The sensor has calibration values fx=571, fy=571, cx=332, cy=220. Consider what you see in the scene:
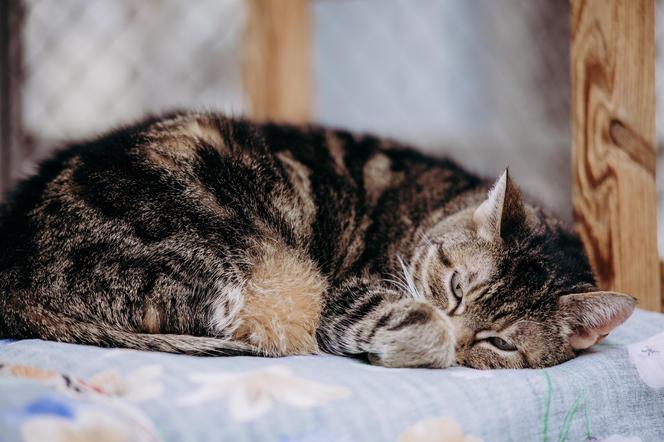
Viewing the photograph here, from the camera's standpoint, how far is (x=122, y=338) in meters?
1.07

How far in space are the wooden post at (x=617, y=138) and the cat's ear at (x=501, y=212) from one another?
0.31 m

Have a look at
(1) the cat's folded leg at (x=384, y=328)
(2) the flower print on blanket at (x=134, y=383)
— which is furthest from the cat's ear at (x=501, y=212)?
(2) the flower print on blanket at (x=134, y=383)

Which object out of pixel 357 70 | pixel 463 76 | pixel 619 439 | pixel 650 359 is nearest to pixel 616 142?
pixel 650 359

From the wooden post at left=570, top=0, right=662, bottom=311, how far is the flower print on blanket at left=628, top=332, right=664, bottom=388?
328mm

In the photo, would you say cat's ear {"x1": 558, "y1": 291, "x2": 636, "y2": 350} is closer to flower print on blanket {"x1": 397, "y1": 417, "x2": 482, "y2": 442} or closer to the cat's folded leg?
the cat's folded leg

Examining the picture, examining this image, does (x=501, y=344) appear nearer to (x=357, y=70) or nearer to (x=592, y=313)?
(x=592, y=313)

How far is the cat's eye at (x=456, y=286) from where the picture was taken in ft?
3.94

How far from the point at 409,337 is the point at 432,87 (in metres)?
2.26

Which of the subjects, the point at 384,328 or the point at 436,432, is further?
the point at 384,328

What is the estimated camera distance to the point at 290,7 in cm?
235

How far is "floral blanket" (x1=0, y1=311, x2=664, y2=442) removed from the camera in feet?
2.42

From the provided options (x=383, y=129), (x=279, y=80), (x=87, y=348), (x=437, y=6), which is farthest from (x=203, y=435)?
(x=437, y=6)

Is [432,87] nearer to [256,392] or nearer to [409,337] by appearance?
[409,337]

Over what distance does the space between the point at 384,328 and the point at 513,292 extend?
272 millimetres
